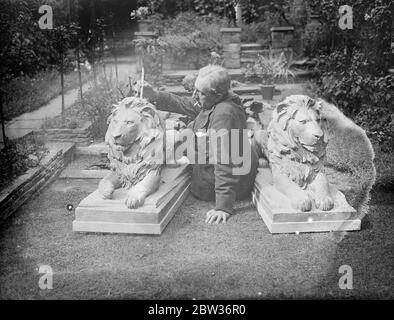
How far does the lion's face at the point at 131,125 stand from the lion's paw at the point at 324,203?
60.7 inches

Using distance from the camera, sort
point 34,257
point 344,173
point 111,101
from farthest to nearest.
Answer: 1. point 111,101
2. point 344,173
3. point 34,257

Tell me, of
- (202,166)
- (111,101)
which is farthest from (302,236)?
(111,101)

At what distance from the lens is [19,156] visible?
5016 mm

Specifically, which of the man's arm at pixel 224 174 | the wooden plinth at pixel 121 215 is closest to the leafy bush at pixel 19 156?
the wooden plinth at pixel 121 215

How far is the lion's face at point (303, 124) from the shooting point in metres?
4.02

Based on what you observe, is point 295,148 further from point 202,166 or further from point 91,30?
point 91,30

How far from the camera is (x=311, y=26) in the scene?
7.80 m

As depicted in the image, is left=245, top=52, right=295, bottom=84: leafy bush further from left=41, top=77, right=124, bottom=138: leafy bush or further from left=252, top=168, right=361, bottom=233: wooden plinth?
left=252, top=168, right=361, bottom=233: wooden plinth

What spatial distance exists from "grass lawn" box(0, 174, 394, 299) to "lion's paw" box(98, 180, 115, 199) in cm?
36

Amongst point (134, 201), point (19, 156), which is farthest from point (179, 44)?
point (134, 201)

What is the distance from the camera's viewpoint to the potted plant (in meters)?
5.88

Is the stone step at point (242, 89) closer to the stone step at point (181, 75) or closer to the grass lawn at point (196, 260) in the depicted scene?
the stone step at point (181, 75)

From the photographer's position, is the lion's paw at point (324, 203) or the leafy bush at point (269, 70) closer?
the lion's paw at point (324, 203)

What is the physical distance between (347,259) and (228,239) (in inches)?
37.3
